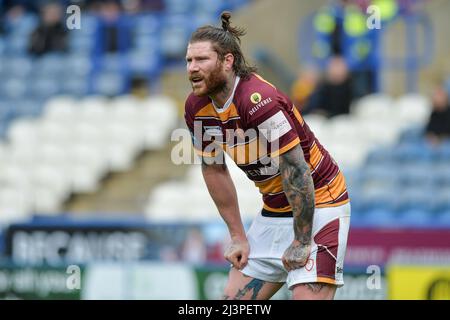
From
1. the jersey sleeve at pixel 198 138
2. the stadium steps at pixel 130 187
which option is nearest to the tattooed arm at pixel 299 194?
the jersey sleeve at pixel 198 138

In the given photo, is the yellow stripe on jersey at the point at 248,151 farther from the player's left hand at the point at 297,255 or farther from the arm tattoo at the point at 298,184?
the player's left hand at the point at 297,255

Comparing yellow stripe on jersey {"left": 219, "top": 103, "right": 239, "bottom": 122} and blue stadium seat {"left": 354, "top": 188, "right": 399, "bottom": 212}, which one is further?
blue stadium seat {"left": 354, "top": 188, "right": 399, "bottom": 212}

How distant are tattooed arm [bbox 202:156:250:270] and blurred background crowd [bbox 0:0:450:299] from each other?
3.27 meters

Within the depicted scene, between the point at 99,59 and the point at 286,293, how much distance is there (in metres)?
6.67

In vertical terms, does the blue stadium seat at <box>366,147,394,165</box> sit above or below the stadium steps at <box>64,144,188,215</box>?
above

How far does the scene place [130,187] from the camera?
14.1m

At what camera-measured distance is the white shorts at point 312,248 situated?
604 cm

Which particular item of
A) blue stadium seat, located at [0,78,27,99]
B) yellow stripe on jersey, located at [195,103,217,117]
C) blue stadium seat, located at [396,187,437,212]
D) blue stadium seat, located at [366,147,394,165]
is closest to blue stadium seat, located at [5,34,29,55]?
blue stadium seat, located at [0,78,27,99]

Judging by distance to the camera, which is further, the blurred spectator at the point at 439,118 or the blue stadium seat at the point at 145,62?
the blue stadium seat at the point at 145,62

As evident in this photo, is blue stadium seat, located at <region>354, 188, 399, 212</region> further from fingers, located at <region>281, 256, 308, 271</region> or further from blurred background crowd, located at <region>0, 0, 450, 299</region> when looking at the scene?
fingers, located at <region>281, 256, 308, 271</region>

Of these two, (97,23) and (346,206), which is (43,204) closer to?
(97,23)

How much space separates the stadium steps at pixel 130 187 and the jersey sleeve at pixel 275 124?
7.93 metres

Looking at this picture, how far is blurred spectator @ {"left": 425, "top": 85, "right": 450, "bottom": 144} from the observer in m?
12.2

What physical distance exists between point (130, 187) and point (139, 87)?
6.07 feet
